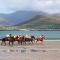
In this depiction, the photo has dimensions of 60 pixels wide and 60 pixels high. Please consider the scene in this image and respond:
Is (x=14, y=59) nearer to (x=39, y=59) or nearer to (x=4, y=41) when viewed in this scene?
(x=39, y=59)

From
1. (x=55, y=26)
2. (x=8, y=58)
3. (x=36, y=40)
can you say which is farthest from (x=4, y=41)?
(x=55, y=26)

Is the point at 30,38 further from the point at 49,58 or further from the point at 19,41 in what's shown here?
the point at 49,58

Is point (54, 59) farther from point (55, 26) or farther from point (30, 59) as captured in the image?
point (55, 26)

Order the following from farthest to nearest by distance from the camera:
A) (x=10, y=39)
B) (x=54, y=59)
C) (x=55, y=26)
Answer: (x=55, y=26) → (x=10, y=39) → (x=54, y=59)

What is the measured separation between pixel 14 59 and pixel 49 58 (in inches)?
82.0

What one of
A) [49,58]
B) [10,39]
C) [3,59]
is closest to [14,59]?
[3,59]

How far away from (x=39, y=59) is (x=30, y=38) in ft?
55.4

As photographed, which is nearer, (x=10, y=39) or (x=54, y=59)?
(x=54, y=59)

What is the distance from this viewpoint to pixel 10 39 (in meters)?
34.6

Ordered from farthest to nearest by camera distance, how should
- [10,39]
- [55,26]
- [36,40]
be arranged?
[55,26]
[36,40]
[10,39]

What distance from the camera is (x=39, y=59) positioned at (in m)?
19.0

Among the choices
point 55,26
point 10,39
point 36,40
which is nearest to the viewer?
point 10,39

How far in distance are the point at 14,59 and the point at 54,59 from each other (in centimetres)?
229

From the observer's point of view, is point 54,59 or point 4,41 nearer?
point 54,59
